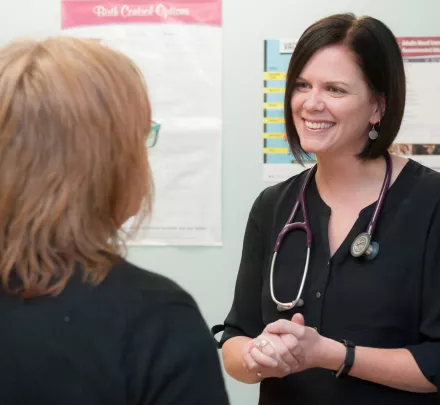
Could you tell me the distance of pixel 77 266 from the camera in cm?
84

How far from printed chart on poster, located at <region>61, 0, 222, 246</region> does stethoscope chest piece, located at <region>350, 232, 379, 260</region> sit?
3.23 feet

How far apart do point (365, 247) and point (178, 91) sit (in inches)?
46.4

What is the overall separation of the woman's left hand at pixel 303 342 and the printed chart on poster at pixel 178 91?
104 cm

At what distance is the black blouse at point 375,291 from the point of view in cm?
137

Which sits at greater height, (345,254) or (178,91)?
(178,91)

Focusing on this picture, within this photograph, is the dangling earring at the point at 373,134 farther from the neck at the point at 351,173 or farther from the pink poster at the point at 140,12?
the pink poster at the point at 140,12

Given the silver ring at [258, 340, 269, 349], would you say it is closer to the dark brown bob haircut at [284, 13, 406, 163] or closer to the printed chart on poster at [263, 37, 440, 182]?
the dark brown bob haircut at [284, 13, 406, 163]

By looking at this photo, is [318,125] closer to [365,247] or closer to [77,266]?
[365,247]

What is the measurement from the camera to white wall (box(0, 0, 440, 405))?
2277 mm

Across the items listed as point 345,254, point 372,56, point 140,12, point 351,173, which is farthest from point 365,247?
point 140,12

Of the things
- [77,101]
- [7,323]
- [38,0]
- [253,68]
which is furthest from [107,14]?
[7,323]

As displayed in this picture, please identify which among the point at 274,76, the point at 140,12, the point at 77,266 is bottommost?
the point at 77,266

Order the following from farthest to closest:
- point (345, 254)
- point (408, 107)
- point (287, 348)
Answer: point (408, 107), point (345, 254), point (287, 348)

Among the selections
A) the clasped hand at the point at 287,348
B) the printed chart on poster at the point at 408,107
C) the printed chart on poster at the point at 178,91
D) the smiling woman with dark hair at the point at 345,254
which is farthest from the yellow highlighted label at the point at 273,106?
the clasped hand at the point at 287,348
